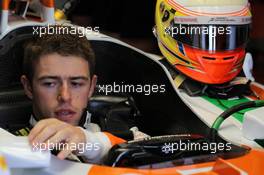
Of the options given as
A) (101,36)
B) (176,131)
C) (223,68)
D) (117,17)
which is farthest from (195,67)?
(117,17)

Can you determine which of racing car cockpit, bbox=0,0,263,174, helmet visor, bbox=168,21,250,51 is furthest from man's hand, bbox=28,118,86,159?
helmet visor, bbox=168,21,250,51

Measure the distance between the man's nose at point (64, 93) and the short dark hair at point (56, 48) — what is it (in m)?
0.08

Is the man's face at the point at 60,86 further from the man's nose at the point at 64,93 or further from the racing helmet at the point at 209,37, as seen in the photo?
the racing helmet at the point at 209,37

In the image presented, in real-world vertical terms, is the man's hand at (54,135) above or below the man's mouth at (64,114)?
above

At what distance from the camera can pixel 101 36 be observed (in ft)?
5.02

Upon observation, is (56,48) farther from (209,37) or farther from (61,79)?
(209,37)

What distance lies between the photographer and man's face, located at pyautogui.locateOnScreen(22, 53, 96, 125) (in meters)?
1.05

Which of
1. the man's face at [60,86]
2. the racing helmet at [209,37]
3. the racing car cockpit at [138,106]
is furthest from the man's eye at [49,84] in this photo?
the racing helmet at [209,37]

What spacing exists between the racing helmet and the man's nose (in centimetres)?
45

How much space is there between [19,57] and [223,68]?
0.58 metres

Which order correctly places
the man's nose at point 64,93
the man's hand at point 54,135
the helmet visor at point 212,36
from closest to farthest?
the man's hand at point 54,135, the man's nose at point 64,93, the helmet visor at point 212,36

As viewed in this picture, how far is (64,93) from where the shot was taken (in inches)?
39.4

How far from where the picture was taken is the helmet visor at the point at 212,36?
133cm

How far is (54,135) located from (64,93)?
194 millimetres
